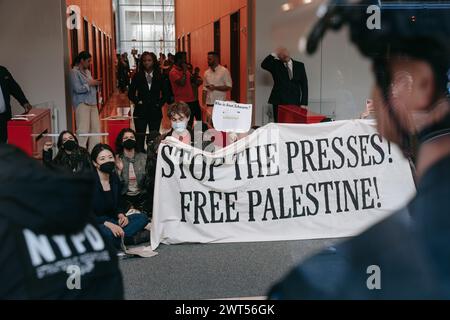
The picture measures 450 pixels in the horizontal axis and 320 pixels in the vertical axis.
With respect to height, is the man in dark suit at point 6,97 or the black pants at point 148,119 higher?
the man in dark suit at point 6,97

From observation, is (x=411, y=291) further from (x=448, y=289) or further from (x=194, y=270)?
(x=194, y=270)

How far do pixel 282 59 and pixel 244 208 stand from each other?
394 centimetres

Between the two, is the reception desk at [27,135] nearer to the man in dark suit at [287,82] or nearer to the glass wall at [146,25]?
the man in dark suit at [287,82]

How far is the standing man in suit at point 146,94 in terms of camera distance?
8.96 m

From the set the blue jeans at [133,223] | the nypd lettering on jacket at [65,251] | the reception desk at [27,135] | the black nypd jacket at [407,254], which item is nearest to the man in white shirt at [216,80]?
the reception desk at [27,135]

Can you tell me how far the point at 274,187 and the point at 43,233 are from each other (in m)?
4.09

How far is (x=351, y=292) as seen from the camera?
3.02ft

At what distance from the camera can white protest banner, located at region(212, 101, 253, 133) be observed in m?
6.02

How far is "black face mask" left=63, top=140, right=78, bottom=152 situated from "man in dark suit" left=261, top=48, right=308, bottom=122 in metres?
4.06

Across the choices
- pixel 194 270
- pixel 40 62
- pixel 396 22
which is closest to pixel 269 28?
pixel 40 62

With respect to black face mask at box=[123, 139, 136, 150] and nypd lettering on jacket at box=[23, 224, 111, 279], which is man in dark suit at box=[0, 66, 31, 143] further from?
nypd lettering on jacket at box=[23, 224, 111, 279]

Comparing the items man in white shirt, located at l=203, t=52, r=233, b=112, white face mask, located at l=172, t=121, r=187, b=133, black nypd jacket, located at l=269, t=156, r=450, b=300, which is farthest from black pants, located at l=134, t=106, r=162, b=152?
black nypd jacket, located at l=269, t=156, r=450, b=300

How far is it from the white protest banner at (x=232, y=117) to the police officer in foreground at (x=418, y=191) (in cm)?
481
